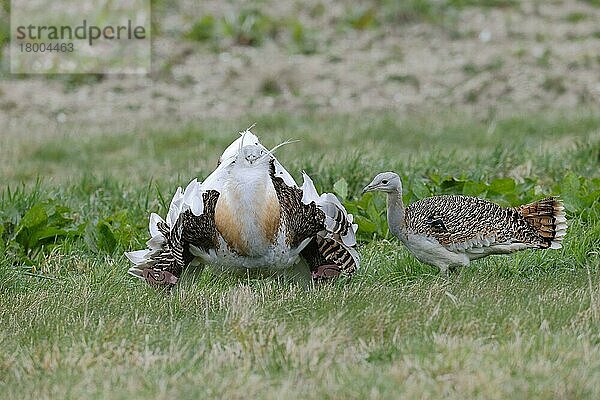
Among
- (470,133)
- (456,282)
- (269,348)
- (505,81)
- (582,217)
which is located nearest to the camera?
(269,348)

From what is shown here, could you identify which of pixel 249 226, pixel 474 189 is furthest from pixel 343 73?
pixel 249 226

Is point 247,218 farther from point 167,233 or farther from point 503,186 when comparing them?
point 503,186

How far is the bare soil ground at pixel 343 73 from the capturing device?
12.3 meters

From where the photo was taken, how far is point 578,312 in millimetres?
4883

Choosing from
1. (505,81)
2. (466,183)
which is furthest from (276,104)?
(466,183)

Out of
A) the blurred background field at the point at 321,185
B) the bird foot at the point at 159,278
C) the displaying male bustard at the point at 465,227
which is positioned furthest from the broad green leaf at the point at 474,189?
the bird foot at the point at 159,278

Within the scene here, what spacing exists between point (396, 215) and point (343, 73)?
7682mm

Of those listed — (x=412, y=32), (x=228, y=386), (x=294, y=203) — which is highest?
(x=412, y=32)

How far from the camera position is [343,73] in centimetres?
1338

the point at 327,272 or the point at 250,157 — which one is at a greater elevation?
the point at 250,157

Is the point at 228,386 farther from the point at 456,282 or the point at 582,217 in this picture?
the point at 582,217

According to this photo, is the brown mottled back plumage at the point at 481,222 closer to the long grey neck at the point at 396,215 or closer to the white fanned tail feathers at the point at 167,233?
the long grey neck at the point at 396,215

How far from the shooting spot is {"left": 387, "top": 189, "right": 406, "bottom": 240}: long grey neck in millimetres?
5852

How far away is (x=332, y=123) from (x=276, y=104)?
1.62m
